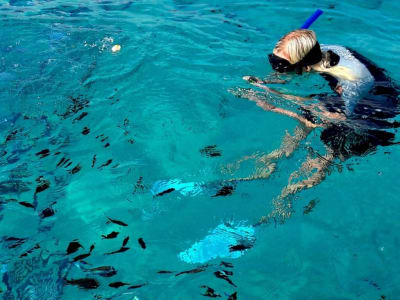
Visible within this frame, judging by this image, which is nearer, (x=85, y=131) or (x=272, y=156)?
(x=272, y=156)

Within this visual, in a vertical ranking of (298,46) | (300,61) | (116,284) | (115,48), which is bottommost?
(116,284)

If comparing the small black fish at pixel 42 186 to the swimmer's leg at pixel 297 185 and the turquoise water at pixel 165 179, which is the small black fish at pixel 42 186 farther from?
the swimmer's leg at pixel 297 185

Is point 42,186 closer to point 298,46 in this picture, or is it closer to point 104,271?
point 104,271

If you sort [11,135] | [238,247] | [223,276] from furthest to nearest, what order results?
[11,135]
[238,247]
[223,276]

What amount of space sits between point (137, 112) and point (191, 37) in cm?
217

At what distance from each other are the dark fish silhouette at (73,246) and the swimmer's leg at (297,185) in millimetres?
1492

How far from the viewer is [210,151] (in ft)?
12.6

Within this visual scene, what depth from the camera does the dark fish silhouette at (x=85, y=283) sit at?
8.70ft

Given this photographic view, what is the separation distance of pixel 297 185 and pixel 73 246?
202 cm

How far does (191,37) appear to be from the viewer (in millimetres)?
5910

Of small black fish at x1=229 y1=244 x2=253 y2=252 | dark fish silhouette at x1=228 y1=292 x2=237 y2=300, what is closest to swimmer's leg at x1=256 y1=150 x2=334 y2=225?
small black fish at x1=229 y1=244 x2=253 y2=252

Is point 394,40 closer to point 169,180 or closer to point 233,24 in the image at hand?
point 233,24

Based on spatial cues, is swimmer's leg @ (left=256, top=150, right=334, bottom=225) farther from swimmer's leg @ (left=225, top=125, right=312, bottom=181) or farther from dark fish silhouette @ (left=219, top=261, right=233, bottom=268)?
dark fish silhouette @ (left=219, top=261, right=233, bottom=268)

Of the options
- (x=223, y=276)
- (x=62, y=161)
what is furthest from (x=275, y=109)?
(x=62, y=161)
